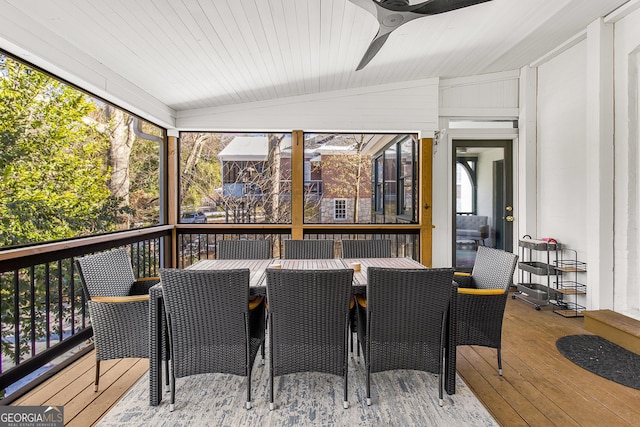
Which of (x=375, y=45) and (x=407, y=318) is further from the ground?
(x=375, y=45)

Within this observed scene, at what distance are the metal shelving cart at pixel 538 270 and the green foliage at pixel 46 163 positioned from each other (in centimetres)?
519

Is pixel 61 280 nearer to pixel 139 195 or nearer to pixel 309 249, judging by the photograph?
pixel 309 249

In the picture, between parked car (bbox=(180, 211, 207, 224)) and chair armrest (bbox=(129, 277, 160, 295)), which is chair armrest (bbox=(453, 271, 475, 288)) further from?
parked car (bbox=(180, 211, 207, 224))

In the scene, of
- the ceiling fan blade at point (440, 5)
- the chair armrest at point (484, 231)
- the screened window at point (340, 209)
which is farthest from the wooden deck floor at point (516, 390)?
the screened window at point (340, 209)

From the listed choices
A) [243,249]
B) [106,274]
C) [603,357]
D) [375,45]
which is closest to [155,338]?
[106,274]

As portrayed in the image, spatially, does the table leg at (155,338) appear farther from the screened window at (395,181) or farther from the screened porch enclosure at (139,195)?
the screened window at (395,181)

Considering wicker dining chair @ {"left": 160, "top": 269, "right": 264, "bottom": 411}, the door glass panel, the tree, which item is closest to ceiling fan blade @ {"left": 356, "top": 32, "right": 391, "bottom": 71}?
wicker dining chair @ {"left": 160, "top": 269, "right": 264, "bottom": 411}

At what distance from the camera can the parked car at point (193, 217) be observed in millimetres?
4867

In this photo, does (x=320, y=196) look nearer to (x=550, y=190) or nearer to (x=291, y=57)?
(x=291, y=57)

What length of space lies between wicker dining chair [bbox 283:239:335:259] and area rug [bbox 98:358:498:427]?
1.18 metres

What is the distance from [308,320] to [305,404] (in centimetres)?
57

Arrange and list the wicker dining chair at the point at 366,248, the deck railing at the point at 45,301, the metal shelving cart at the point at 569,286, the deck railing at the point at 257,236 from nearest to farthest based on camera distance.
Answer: the deck railing at the point at 45,301, the wicker dining chair at the point at 366,248, the metal shelving cart at the point at 569,286, the deck railing at the point at 257,236

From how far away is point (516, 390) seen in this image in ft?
7.68

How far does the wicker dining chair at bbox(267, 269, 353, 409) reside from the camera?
197 centimetres
